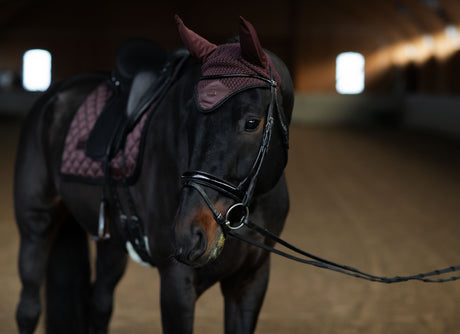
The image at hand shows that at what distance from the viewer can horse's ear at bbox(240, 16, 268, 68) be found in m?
1.68

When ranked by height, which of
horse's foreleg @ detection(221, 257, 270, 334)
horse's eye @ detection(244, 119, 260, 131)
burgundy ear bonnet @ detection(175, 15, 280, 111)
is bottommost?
horse's foreleg @ detection(221, 257, 270, 334)

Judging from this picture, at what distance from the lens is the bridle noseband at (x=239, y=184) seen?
1.72 meters

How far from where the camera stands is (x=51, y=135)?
9.69 ft

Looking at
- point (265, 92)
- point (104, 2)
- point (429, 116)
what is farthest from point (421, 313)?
point (104, 2)

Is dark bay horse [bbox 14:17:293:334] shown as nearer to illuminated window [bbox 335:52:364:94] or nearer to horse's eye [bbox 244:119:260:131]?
horse's eye [bbox 244:119:260:131]

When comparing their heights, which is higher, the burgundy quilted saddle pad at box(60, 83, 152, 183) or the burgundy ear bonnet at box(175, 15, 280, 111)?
the burgundy ear bonnet at box(175, 15, 280, 111)

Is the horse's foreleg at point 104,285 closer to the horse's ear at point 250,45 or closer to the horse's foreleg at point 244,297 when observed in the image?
the horse's foreleg at point 244,297

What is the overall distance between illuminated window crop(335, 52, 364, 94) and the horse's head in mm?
24395

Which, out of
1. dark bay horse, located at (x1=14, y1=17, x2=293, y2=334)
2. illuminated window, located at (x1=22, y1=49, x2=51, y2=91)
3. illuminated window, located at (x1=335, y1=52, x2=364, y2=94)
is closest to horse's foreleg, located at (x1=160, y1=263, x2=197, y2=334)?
dark bay horse, located at (x1=14, y1=17, x2=293, y2=334)

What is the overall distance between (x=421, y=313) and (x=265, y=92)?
9.54 ft

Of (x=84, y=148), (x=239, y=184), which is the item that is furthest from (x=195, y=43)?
(x=84, y=148)

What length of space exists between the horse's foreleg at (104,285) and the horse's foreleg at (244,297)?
1016mm

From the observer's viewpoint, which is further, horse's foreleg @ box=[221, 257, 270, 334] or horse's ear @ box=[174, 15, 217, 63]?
horse's foreleg @ box=[221, 257, 270, 334]

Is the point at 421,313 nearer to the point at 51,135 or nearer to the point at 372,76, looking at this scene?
the point at 51,135
